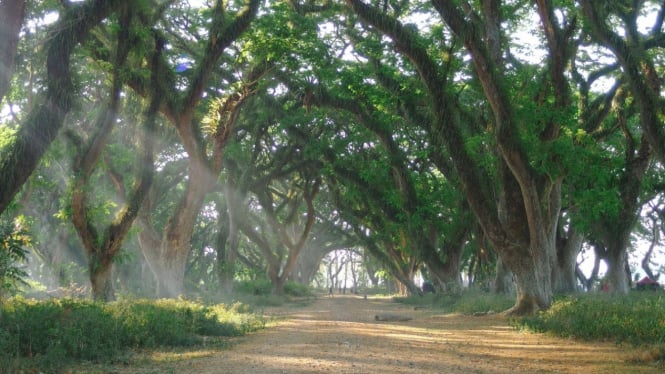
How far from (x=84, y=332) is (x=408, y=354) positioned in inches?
196

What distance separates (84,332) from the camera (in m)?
9.24

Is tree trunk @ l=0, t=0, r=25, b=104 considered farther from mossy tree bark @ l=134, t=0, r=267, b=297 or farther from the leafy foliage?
mossy tree bark @ l=134, t=0, r=267, b=297

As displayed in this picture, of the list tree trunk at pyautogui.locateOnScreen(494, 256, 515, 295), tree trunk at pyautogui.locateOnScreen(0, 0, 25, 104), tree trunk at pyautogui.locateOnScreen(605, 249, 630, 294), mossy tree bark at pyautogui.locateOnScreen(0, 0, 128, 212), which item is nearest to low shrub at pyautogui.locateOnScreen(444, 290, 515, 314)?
tree trunk at pyautogui.locateOnScreen(494, 256, 515, 295)

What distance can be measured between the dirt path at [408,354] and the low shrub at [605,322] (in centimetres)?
37

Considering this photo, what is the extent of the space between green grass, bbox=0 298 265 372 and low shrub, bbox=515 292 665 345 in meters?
6.83

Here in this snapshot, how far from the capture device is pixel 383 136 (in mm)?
22891

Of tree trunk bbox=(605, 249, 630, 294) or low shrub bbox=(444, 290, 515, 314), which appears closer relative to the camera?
low shrub bbox=(444, 290, 515, 314)

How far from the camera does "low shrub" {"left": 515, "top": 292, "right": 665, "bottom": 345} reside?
10.5 m

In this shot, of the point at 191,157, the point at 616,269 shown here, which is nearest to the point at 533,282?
the point at 616,269

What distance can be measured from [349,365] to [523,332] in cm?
671

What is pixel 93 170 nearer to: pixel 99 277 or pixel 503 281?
pixel 99 277

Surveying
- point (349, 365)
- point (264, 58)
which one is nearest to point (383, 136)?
point (264, 58)

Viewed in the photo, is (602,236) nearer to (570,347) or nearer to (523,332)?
(523,332)

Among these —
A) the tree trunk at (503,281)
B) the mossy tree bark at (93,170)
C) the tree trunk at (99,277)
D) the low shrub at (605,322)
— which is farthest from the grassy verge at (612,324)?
the tree trunk at (99,277)
